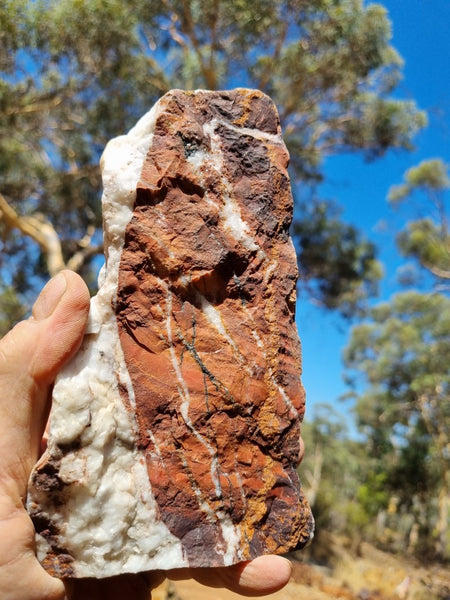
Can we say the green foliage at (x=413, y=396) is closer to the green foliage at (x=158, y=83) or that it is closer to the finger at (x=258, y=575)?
the green foliage at (x=158, y=83)

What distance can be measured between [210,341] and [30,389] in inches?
27.3

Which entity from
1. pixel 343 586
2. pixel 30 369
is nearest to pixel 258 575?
pixel 30 369

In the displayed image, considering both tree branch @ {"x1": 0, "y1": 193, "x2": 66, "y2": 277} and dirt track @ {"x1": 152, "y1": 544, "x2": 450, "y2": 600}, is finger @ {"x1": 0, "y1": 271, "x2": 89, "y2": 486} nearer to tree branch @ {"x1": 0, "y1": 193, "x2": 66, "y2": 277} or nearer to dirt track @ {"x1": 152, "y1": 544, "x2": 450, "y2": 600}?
dirt track @ {"x1": 152, "y1": 544, "x2": 450, "y2": 600}

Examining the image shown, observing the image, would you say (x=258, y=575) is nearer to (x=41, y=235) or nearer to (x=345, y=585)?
(x=41, y=235)

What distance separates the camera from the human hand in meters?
1.61

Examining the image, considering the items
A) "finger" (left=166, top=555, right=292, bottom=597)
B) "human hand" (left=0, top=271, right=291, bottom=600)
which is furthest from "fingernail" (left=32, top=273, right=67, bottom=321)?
"finger" (left=166, top=555, right=292, bottom=597)

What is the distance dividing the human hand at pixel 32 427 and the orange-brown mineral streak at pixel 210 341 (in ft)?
0.54

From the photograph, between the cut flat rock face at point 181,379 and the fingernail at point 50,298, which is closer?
the cut flat rock face at point 181,379

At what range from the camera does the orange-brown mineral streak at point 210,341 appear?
6.10 feet

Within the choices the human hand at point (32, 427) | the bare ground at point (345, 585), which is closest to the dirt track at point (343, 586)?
the bare ground at point (345, 585)

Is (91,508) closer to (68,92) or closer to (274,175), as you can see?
(274,175)

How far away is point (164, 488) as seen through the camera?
1.82 m

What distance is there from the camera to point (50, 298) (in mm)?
1883

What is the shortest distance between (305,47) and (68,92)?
4057mm
